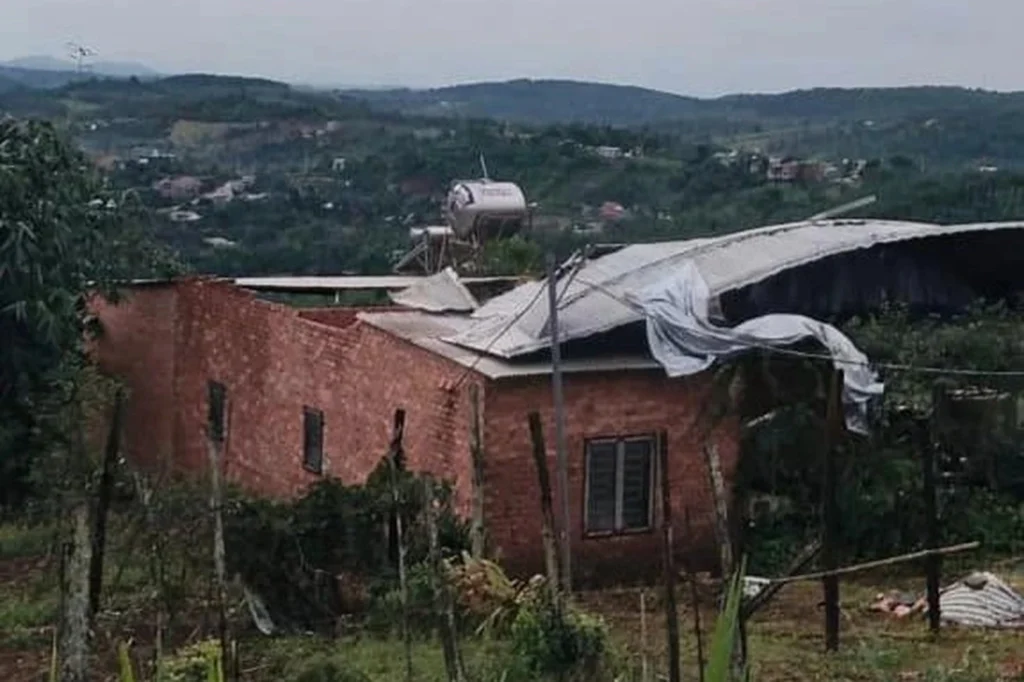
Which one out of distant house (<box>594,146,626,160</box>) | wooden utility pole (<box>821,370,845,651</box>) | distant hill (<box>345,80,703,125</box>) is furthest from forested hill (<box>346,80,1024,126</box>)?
wooden utility pole (<box>821,370,845,651</box>)

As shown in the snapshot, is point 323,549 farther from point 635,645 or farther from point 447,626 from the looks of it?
point 447,626

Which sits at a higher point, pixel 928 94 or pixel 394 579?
pixel 928 94

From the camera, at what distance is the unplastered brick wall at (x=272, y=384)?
12758 mm

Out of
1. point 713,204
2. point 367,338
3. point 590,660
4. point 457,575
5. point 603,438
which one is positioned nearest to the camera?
point 590,660

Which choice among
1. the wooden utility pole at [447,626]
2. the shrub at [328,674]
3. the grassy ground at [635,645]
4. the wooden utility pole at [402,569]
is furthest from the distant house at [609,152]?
the wooden utility pole at [447,626]

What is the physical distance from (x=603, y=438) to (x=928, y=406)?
2555 mm

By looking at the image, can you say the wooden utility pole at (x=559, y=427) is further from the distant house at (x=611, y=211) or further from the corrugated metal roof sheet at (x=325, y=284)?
the distant house at (x=611, y=211)

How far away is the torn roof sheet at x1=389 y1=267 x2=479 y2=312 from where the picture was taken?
14375mm

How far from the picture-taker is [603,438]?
492 inches

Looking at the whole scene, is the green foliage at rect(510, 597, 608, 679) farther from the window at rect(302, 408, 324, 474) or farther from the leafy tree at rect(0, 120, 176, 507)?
the leafy tree at rect(0, 120, 176, 507)

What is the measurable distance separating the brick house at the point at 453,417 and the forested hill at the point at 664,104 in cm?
3070

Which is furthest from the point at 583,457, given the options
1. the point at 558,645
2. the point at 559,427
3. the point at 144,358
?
the point at 144,358

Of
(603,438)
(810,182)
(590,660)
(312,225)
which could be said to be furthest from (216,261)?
(590,660)

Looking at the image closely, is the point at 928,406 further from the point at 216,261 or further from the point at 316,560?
the point at 216,261
